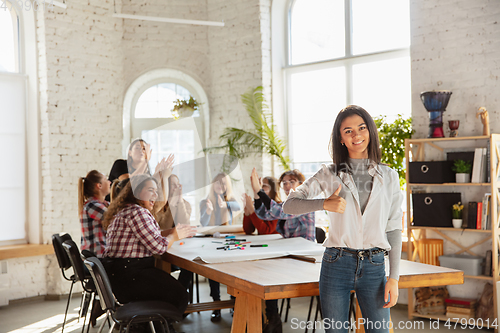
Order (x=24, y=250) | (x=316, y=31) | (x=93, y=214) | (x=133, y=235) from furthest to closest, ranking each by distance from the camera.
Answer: (x=316, y=31) < (x=24, y=250) < (x=93, y=214) < (x=133, y=235)

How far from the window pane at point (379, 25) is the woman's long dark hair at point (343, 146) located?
→ 388cm

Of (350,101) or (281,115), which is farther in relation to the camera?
(281,115)

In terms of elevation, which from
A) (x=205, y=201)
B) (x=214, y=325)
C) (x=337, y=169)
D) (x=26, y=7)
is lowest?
(x=214, y=325)

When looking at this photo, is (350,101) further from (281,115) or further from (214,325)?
(214,325)

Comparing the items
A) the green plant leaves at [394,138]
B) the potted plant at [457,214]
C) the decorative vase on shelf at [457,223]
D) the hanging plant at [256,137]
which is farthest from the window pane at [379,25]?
the decorative vase on shelf at [457,223]

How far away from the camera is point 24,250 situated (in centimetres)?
570

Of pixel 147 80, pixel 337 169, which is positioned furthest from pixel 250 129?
pixel 337 169

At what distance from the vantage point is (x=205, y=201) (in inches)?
183

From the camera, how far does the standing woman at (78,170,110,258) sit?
4.37 m

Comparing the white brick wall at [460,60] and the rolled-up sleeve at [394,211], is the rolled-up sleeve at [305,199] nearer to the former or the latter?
the rolled-up sleeve at [394,211]

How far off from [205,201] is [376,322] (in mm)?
2737

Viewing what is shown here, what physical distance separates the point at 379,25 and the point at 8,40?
4452mm

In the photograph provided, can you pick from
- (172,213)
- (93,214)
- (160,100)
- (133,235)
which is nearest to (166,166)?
(133,235)

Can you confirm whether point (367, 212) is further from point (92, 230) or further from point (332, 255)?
point (92, 230)
